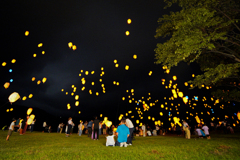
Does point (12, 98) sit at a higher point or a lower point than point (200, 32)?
lower

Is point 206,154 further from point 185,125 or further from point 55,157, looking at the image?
point 185,125

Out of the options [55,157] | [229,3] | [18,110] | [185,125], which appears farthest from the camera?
[18,110]

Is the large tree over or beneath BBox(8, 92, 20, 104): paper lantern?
over

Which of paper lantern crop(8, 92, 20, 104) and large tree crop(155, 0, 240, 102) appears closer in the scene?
large tree crop(155, 0, 240, 102)

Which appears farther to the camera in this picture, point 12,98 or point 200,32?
point 12,98

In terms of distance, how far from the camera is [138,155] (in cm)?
573

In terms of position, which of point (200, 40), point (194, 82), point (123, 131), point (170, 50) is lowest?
point (123, 131)

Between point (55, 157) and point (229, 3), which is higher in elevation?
point (229, 3)

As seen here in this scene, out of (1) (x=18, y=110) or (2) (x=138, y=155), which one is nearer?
(2) (x=138, y=155)

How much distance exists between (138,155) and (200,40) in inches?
263

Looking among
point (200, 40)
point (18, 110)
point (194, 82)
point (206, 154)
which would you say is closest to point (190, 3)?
point (200, 40)

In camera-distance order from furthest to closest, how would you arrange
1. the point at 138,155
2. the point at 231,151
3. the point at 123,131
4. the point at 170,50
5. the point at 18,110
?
the point at 18,110
the point at 170,50
the point at 123,131
the point at 231,151
the point at 138,155

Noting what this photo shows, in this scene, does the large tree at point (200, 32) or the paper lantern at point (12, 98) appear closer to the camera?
the large tree at point (200, 32)

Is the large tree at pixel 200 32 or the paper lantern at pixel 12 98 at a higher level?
the large tree at pixel 200 32
